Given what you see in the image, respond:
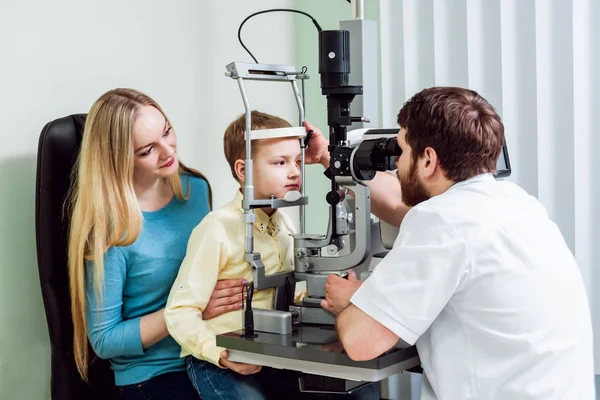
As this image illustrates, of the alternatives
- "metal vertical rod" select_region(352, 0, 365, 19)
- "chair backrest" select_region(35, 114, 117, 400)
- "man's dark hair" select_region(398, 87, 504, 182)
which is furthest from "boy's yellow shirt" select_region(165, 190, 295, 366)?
"metal vertical rod" select_region(352, 0, 365, 19)

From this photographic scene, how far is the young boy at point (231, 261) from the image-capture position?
189 centimetres

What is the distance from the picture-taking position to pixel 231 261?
2.00 meters

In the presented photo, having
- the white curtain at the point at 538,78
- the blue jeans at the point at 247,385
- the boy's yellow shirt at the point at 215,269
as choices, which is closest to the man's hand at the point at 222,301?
the boy's yellow shirt at the point at 215,269

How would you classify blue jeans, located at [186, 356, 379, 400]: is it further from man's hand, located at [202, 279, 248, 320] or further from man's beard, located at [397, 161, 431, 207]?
man's beard, located at [397, 161, 431, 207]

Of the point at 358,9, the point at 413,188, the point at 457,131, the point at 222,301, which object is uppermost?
the point at 358,9

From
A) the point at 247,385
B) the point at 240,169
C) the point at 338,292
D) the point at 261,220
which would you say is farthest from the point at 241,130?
the point at 247,385

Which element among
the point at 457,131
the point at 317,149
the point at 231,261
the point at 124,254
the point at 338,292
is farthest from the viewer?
the point at 317,149

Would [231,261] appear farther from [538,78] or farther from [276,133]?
[538,78]

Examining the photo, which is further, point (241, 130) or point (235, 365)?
point (241, 130)

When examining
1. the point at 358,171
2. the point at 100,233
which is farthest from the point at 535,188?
the point at 100,233

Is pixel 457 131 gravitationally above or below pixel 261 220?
above

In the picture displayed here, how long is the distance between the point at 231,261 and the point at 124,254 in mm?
319

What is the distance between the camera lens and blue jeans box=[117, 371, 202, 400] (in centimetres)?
207

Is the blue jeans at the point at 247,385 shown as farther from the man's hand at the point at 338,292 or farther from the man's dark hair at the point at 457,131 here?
the man's dark hair at the point at 457,131
